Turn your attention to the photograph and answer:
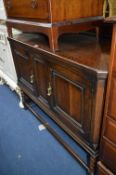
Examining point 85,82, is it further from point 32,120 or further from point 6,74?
point 6,74

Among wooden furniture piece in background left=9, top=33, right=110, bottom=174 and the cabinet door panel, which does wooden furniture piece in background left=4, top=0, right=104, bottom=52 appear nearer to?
wooden furniture piece in background left=9, top=33, right=110, bottom=174

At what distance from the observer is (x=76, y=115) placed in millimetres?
1008

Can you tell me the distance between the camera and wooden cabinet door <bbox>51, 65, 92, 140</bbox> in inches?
33.7

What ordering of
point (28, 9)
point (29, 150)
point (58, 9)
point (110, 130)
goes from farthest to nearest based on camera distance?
point (29, 150)
point (28, 9)
point (58, 9)
point (110, 130)

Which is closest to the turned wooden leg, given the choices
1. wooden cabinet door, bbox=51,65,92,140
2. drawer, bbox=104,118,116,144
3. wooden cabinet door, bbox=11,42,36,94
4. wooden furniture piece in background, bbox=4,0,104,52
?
wooden furniture piece in background, bbox=4,0,104,52

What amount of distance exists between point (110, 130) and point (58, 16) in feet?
2.16

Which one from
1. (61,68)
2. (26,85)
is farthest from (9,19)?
(61,68)

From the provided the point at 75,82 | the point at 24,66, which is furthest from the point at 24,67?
Result: the point at 75,82

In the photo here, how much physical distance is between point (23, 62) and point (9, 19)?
0.36m

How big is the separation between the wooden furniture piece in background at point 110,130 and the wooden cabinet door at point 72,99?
0.10 m

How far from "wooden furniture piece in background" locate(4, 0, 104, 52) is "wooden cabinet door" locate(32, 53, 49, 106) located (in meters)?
0.16

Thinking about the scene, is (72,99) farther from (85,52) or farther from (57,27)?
(57,27)

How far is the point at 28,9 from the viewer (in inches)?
42.9

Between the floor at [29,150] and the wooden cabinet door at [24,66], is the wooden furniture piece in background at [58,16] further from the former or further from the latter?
the floor at [29,150]
